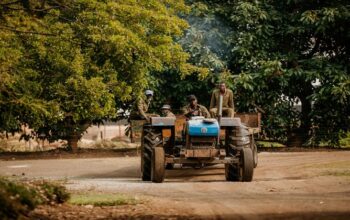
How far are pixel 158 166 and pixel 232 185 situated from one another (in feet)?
5.50

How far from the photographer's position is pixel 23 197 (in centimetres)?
923

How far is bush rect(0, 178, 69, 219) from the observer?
8305 mm

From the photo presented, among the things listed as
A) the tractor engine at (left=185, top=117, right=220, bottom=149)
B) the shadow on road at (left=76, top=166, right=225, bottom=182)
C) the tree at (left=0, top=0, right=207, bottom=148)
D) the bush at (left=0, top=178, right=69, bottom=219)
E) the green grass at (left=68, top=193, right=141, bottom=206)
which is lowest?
the shadow on road at (left=76, top=166, right=225, bottom=182)

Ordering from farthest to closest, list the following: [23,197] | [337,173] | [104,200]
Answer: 1. [337,173]
2. [104,200]
3. [23,197]

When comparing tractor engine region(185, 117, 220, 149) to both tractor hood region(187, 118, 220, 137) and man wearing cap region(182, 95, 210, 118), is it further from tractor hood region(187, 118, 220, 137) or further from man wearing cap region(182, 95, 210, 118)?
man wearing cap region(182, 95, 210, 118)

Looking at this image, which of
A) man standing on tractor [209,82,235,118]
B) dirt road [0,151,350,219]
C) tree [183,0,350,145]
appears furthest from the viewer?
tree [183,0,350,145]

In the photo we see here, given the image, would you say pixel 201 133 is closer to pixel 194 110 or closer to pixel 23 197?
pixel 194 110

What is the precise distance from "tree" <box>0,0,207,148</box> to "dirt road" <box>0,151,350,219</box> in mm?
1848

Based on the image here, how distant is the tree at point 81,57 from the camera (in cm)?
1912

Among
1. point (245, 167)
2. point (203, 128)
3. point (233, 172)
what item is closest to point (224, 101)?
point (203, 128)

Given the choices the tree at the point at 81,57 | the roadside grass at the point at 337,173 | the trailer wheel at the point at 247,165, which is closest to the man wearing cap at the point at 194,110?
the trailer wheel at the point at 247,165

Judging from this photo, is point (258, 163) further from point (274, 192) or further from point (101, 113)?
point (274, 192)

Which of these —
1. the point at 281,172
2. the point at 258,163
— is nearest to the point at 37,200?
the point at 281,172

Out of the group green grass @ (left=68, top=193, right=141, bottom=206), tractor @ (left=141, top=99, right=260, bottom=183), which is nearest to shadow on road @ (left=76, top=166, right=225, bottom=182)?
tractor @ (left=141, top=99, right=260, bottom=183)
